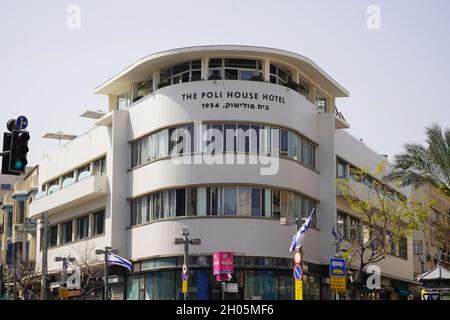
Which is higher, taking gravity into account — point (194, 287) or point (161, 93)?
point (161, 93)

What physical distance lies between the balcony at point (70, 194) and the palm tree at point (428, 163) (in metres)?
19.3

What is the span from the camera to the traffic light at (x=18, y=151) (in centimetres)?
2053

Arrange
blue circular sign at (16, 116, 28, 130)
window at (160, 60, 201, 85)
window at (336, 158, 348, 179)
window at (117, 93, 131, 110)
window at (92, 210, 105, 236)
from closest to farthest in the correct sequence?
blue circular sign at (16, 116, 28, 130), window at (160, 60, 201, 85), window at (92, 210, 105, 236), window at (336, 158, 348, 179), window at (117, 93, 131, 110)

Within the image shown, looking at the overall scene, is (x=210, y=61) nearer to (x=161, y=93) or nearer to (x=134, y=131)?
(x=161, y=93)

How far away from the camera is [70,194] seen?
5744 cm

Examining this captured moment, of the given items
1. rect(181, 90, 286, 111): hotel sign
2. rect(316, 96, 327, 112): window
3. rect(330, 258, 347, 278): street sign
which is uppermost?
rect(316, 96, 327, 112): window

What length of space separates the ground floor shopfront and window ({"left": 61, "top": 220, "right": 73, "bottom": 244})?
43.1 ft

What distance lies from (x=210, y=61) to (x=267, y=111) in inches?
184

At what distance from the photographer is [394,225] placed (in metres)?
47.9

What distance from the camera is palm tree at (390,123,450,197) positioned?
133 ft

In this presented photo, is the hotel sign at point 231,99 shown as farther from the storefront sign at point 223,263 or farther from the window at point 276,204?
the storefront sign at point 223,263

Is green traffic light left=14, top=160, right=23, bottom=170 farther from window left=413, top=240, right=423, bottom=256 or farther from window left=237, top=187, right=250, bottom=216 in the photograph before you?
window left=413, top=240, right=423, bottom=256

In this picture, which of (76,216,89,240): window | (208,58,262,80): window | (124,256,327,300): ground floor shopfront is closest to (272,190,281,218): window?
(124,256,327,300): ground floor shopfront
